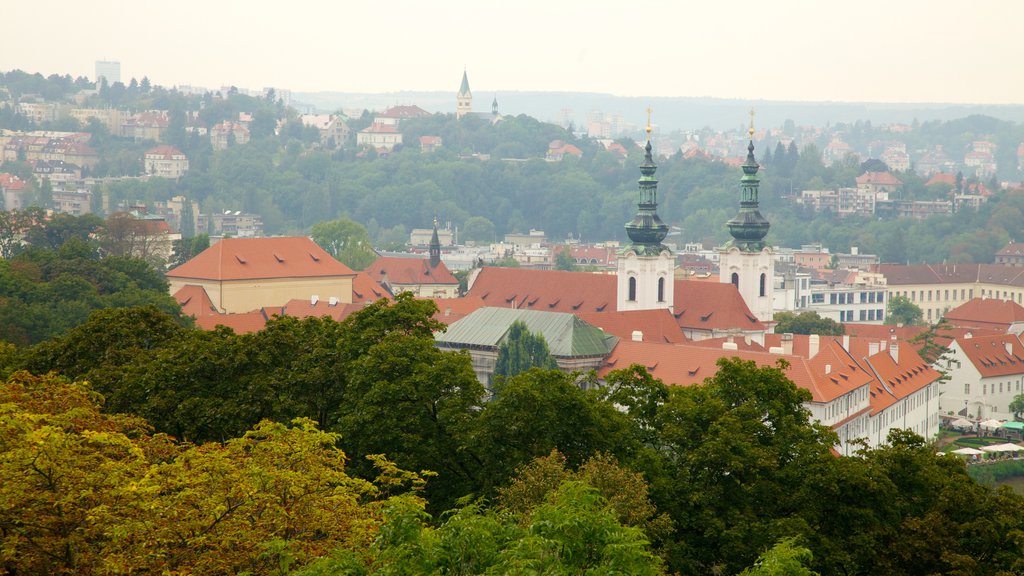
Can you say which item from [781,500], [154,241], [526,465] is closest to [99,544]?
[526,465]

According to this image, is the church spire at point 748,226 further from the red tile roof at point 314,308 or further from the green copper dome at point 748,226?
the red tile roof at point 314,308

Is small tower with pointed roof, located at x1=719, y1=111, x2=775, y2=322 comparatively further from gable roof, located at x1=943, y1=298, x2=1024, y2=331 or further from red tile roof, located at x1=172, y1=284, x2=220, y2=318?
gable roof, located at x1=943, y1=298, x2=1024, y2=331

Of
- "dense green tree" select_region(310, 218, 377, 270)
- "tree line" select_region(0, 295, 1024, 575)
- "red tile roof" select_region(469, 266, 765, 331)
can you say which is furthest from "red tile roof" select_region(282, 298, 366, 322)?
"dense green tree" select_region(310, 218, 377, 270)

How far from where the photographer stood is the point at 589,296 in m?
86.7

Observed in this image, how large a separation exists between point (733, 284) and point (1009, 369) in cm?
1380

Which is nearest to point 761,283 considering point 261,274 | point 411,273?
point 261,274

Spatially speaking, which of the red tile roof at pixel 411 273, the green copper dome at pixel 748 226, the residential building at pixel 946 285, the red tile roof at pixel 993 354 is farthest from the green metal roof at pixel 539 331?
the residential building at pixel 946 285

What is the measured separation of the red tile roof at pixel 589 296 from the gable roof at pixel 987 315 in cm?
3222

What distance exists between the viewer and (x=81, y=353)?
37.6 m

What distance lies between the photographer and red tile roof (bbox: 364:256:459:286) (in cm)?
11375

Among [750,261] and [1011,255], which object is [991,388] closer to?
[750,261]

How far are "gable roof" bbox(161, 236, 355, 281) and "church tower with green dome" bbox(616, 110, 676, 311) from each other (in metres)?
17.3

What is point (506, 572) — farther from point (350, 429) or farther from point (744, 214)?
point (744, 214)

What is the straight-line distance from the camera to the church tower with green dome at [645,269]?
269 feet
